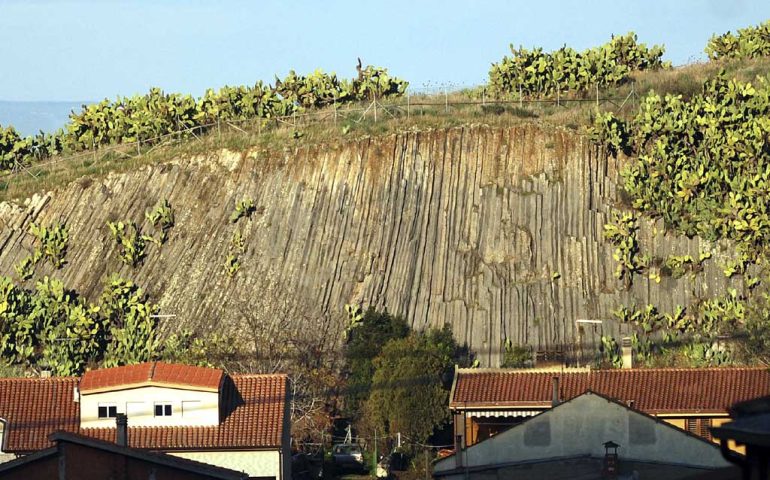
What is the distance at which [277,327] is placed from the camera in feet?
235

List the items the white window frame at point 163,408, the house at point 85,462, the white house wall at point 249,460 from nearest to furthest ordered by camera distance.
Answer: the house at point 85,462 → the white house wall at point 249,460 → the white window frame at point 163,408

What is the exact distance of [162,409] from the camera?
48906mm

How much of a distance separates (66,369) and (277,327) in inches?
335

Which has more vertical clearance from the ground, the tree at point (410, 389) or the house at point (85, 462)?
the tree at point (410, 389)

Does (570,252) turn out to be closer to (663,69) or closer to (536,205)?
(536,205)

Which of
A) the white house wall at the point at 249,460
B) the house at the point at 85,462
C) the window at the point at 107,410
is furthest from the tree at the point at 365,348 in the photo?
the house at the point at 85,462

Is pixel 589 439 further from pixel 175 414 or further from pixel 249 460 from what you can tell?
pixel 175 414

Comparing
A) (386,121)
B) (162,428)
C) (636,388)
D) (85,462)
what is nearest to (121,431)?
(85,462)

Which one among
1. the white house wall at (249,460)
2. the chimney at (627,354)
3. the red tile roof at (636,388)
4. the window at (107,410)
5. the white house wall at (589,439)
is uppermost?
the chimney at (627,354)

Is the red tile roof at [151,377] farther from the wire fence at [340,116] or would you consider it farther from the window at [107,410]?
the wire fence at [340,116]

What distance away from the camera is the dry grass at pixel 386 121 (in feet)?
266

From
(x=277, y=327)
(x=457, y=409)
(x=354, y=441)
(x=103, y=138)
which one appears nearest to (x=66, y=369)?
(x=277, y=327)

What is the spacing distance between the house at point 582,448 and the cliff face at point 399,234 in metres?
28.1

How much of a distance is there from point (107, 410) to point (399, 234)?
93.5ft
